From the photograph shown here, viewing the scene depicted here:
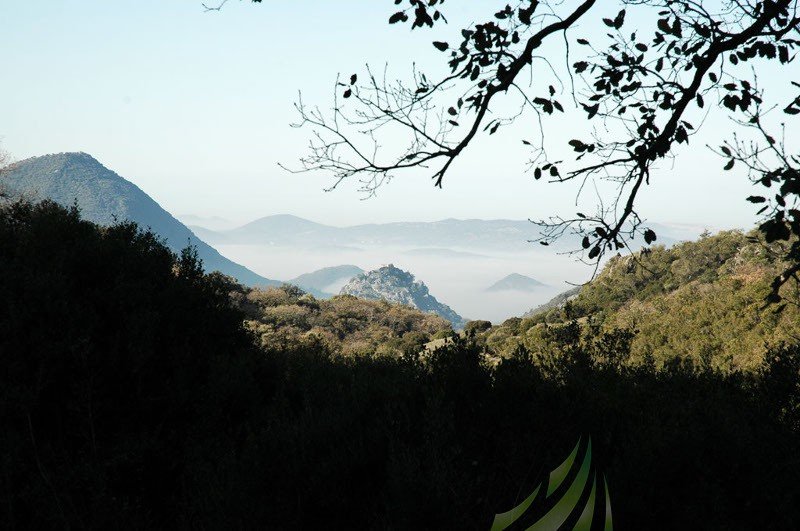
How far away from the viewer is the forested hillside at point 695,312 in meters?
13.6

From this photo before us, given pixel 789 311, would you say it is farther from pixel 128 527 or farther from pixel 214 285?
pixel 128 527

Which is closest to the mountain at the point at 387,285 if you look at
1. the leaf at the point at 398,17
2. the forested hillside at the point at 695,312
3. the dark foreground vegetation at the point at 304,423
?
the forested hillside at the point at 695,312

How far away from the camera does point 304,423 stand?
664 centimetres

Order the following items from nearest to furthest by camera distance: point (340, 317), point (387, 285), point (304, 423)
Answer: point (304, 423) → point (340, 317) → point (387, 285)

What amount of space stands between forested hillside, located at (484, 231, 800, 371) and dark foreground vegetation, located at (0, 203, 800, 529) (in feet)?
4.81

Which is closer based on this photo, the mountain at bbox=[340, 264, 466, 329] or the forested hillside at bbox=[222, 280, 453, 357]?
the forested hillside at bbox=[222, 280, 453, 357]

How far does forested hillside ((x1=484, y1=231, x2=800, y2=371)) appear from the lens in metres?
13.6

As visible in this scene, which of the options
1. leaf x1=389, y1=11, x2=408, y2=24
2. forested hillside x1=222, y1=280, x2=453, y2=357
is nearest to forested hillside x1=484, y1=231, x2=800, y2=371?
leaf x1=389, y1=11, x2=408, y2=24

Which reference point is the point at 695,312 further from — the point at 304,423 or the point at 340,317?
the point at 340,317

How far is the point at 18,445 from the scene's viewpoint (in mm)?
6770

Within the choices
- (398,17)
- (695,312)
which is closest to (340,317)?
(695,312)

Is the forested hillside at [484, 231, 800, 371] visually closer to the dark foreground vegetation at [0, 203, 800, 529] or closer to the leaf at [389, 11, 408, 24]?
the dark foreground vegetation at [0, 203, 800, 529]

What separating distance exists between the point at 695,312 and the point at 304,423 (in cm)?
2440

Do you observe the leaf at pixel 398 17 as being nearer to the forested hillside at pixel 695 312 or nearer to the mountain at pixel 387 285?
Answer: the forested hillside at pixel 695 312
